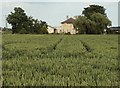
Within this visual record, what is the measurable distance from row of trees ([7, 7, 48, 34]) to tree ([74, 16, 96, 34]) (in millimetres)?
8081

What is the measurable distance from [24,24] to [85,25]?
1346 cm

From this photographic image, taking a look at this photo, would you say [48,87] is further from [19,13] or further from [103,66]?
[19,13]

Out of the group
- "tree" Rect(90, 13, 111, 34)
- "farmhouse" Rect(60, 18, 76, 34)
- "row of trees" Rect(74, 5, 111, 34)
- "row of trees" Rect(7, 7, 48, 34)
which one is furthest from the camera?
"farmhouse" Rect(60, 18, 76, 34)

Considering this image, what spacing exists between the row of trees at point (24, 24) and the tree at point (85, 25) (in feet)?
26.5

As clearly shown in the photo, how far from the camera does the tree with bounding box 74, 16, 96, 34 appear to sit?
61.0 m

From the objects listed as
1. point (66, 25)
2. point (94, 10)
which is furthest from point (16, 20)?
point (66, 25)

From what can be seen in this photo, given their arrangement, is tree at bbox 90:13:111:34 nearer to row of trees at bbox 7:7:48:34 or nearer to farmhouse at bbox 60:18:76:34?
row of trees at bbox 7:7:48:34

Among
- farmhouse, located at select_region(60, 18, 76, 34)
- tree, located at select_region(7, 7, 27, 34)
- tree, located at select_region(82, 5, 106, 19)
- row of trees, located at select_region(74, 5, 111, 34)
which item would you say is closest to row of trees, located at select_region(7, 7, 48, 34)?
tree, located at select_region(7, 7, 27, 34)

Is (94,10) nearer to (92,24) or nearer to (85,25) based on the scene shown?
(85,25)

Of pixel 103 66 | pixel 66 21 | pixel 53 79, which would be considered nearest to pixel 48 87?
pixel 53 79

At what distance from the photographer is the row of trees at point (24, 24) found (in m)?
65.9

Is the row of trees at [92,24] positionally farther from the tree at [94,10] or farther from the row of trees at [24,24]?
the tree at [94,10]

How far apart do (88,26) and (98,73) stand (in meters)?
54.4

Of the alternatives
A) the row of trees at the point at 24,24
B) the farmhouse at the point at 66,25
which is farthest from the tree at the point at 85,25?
the farmhouse at the point at 66,25
